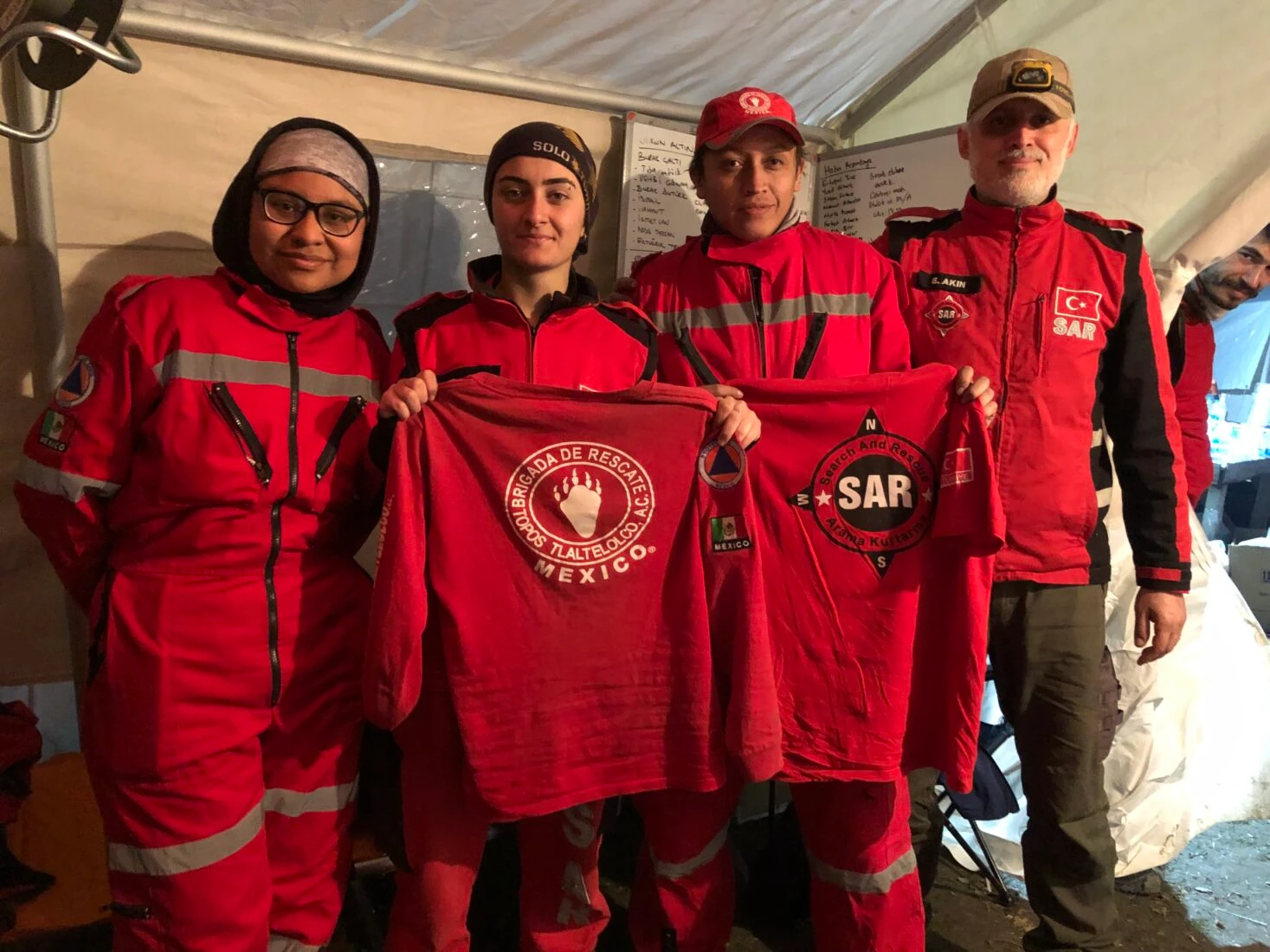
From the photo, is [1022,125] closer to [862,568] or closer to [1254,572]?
[862,568]

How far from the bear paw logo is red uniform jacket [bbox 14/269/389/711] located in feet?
1.24

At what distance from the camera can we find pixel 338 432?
4.60 feet

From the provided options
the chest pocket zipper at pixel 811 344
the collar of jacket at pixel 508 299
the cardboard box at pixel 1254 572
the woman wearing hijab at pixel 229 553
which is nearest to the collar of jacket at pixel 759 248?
the chest pocket zipper at pixel 811 344

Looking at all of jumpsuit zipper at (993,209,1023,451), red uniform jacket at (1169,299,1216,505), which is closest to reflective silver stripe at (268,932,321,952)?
jumpsuit zipper at (993,209,1023,451)

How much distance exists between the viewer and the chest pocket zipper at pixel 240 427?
131cm

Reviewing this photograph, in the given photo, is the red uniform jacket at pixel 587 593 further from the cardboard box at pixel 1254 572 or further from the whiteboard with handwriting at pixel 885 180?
the cardboard box at pixel 1254 572

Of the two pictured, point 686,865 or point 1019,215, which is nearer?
point 686,865

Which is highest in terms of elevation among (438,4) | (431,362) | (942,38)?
(942,38)

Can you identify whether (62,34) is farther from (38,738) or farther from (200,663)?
(38,738)

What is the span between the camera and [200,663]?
1.29 meters

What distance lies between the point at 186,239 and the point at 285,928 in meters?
1.70

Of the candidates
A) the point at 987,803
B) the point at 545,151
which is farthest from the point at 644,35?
the point at 987,803

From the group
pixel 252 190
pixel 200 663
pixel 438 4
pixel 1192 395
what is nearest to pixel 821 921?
pixel 200 663

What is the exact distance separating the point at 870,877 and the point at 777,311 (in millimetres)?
1163
